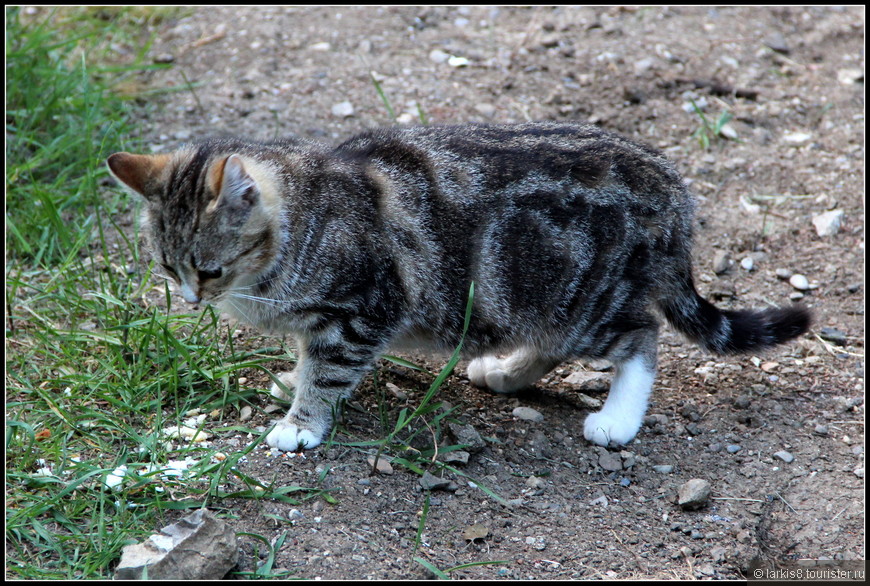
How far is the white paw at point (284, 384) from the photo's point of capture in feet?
13.2

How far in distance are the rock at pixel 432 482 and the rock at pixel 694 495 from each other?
994 millimetres

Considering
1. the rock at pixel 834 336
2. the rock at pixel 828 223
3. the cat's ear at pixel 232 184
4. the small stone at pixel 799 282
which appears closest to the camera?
the cat's ear at pixel 232 184

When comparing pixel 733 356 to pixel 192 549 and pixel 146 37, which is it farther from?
pixel 146 37

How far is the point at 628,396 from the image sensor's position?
4.06 m

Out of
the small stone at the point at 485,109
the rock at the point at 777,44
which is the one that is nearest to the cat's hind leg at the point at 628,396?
the small stone at the point at 485,109

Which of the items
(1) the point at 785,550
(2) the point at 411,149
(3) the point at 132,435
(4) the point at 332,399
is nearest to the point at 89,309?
(3) the point at 132,435

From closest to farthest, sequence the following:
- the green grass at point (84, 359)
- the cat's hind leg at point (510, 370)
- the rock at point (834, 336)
Result: the green grass at point (84, 359) → the cat's hind leg at point (510, 370) → the rock at point (834, 336)

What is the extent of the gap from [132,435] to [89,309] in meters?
1.01

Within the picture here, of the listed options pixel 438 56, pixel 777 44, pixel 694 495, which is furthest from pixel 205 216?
pixel 777 44

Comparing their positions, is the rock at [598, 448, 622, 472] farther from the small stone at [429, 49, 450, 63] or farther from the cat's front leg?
the small stone at [429, 49, 450, 63]

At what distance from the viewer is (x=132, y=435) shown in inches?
142

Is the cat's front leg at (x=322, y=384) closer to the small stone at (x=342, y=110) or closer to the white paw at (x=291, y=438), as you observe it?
the white paw at (x=291, y=438)

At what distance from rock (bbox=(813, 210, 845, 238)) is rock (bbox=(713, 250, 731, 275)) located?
0.65 meters

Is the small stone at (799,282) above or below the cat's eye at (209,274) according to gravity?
below
